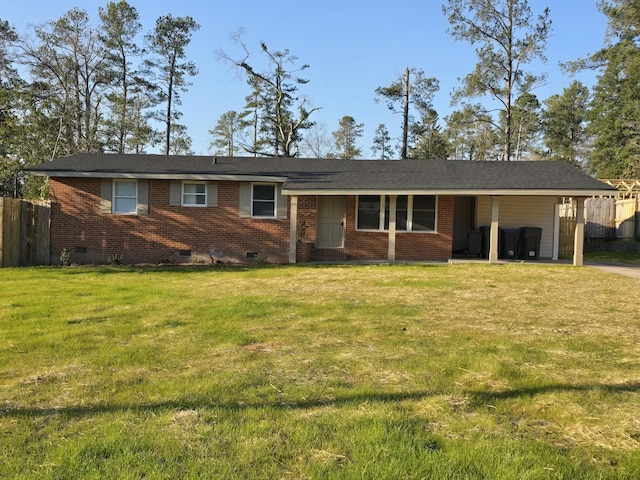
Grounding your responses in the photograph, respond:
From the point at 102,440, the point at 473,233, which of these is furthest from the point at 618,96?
the point at 102,440

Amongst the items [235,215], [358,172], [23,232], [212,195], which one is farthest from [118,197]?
[358,172]

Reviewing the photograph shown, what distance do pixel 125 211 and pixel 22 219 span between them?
9.44ft

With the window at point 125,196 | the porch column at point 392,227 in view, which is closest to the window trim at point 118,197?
the window at point 125,196

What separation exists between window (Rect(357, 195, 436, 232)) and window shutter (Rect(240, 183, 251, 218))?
372 centimetres

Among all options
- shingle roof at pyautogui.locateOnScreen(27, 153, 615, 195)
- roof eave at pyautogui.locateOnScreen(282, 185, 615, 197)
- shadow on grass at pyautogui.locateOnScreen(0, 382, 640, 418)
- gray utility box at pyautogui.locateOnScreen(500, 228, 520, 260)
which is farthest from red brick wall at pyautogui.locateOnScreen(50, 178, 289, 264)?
shadow on grass at pyautogui.locateOnScreen(0, 382, 640, 418)

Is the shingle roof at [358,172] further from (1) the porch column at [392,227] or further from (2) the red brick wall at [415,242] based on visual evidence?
(2) the red brick wall at [415,242]

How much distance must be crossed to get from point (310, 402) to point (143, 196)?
42.4 feet

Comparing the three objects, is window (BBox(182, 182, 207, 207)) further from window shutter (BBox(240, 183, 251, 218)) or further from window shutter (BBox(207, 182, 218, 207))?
window shutter (BBox(240, 183, 251, 218))

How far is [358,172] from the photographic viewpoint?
15609mm

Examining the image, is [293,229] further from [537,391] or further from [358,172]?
[537,391]

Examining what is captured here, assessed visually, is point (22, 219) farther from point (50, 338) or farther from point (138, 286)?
point (50, 338)

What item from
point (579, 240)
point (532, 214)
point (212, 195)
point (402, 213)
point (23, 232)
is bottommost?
point (23, 232)

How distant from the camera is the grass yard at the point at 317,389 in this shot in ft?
8.54

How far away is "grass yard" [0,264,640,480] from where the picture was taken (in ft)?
8.54
